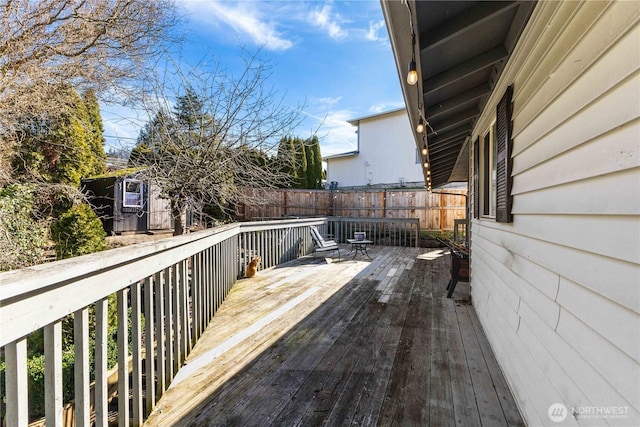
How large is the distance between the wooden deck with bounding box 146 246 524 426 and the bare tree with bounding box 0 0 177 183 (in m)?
3.73

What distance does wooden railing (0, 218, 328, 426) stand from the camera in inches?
36.3

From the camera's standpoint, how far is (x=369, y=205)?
12391 millimetres

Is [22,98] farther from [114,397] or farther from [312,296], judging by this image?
[312,296]

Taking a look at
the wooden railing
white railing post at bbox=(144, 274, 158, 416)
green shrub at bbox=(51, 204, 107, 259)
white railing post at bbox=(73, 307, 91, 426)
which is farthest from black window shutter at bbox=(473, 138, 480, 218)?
green shrub at bbox=(51, 204, 107, 259)

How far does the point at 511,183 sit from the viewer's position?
2.28 meters

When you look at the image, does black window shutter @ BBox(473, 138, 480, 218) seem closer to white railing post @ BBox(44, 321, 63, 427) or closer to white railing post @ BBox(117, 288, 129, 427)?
white railing post @ BBox(117, 288, 129, 427)

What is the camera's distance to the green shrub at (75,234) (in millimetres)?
3949

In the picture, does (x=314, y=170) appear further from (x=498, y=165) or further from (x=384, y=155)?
(x=498, y=165)

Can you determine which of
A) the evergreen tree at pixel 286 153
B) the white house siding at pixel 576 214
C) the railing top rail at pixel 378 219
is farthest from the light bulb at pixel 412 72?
the railing top rail at pixel 378 219

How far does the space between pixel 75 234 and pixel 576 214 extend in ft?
17.8

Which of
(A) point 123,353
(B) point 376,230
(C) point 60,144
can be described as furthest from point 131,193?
(A) point 123,353

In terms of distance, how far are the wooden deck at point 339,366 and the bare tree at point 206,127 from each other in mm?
2056

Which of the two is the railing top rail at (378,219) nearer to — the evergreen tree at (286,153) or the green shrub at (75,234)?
the evergreen tree at (286,153)

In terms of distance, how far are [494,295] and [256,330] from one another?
8.25 feet
